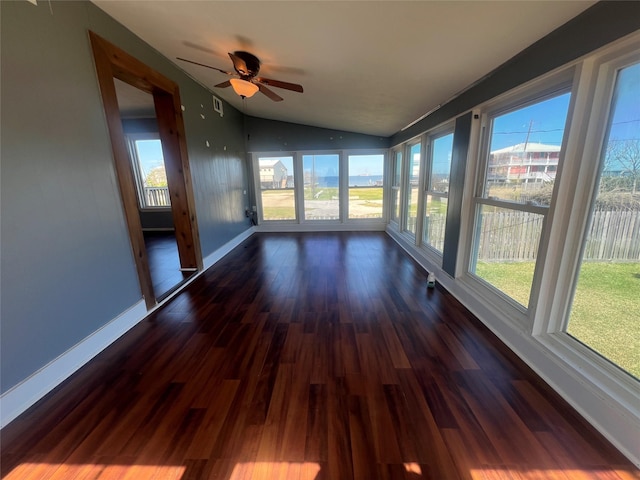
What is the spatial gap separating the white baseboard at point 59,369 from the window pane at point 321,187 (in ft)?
14.5

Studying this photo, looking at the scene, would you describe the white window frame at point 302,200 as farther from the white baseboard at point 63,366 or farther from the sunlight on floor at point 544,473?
the sunlight on floor at point 544,473

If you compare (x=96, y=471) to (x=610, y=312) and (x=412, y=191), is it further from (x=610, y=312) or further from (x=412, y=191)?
(x=412, y=191)

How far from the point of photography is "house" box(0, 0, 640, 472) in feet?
4.59

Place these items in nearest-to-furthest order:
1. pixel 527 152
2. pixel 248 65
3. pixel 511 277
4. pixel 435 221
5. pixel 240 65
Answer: pixel 527 152
pixel 511 277
pixel 240 65
pixel 248 65
pixel 435 221

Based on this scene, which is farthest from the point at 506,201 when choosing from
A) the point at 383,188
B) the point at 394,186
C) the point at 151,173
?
the point at 151,173

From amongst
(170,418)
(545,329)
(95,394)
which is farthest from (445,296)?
(95,394)

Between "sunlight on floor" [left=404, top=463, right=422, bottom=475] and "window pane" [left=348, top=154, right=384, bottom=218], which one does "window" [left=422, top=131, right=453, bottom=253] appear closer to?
"window pane" [left=348, top=154, right=384, bottom=218]

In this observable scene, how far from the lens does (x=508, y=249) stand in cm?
221

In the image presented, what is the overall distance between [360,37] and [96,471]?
2.95 m

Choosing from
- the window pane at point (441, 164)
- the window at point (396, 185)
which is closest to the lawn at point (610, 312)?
the window pane at point (441, 164)

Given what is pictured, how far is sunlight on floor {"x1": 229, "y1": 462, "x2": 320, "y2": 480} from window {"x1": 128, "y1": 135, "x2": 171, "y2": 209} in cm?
564

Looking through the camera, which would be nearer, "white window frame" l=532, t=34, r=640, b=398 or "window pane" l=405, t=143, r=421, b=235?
"white window frame" l=532, t=34, r=640, b=398

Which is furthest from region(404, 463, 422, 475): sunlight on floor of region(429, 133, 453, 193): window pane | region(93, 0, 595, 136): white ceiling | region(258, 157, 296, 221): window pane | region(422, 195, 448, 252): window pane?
region(258, 157, 296, 221): window pane

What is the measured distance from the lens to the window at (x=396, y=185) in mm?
5340
